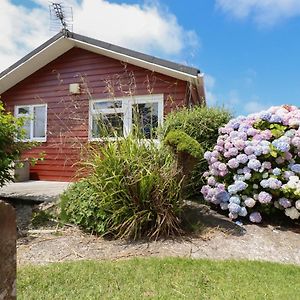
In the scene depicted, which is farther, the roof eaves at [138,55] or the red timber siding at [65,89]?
the red timber siding at [65,89]

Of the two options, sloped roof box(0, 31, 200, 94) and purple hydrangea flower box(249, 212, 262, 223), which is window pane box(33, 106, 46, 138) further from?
purple hydrangea flower box(249, 212, 262, 223)

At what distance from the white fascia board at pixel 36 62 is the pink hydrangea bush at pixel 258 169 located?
6517 mm

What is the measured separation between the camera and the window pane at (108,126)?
486 centimetres

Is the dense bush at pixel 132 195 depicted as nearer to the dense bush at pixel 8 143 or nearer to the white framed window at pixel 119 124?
the white framed window at pixel 119 124

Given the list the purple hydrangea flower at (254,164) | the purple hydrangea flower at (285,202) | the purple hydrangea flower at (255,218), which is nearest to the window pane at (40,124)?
the purple hydrangea flower at (254,164)

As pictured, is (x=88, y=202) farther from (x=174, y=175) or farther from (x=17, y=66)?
(x=17, y=66)

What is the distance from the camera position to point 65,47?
984 cm

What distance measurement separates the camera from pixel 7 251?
1170 millimetres

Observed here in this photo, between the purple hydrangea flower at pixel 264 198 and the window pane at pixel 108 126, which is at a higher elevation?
the window pane at pixel 108 126

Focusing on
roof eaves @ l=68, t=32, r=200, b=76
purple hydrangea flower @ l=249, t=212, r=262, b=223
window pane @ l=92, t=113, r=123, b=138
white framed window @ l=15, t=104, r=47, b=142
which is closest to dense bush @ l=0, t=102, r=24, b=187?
window pane @ l=92, t=113, r=123, b=138

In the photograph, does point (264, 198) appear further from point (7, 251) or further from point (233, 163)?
point (7, 251)

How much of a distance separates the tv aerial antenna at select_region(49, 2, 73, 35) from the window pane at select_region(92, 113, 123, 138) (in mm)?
5575

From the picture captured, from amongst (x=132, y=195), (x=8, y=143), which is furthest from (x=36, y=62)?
(x=132, y=195)

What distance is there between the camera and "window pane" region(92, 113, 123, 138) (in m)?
4.86
